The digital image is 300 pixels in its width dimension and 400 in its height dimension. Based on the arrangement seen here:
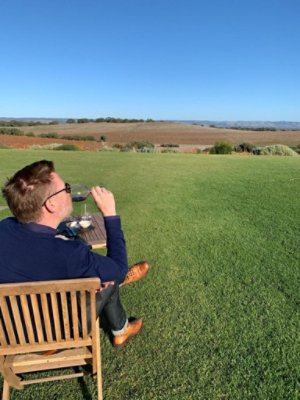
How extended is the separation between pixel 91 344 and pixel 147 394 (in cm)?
84

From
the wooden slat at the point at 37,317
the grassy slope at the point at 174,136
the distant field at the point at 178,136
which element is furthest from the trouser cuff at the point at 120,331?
the grassy slope at the point at 174,136

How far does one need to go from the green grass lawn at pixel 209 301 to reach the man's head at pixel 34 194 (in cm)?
168

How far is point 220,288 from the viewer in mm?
4645

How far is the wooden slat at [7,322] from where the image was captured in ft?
7.18

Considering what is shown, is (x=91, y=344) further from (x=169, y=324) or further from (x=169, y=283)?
(x=169, y=283)

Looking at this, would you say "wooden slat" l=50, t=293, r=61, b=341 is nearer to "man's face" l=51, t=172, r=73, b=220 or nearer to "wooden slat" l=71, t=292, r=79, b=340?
"wooden slat" l=71, t=292, r=79, b=340

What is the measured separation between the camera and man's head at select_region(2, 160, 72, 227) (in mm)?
2318

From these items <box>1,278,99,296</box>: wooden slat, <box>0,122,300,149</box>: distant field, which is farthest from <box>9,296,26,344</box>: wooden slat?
<box>0,122,300,149</box>: distant field

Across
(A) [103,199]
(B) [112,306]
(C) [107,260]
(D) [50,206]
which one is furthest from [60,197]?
(B) [112,306]

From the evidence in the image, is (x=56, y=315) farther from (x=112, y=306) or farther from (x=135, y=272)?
(x=135, y=272)

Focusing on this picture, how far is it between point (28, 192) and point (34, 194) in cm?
4

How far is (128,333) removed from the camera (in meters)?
3.59

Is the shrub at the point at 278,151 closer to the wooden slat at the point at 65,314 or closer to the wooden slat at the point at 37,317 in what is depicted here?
the wooden slat at the point at 65,314

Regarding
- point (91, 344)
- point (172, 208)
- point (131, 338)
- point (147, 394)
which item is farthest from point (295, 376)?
point (172, 208)
